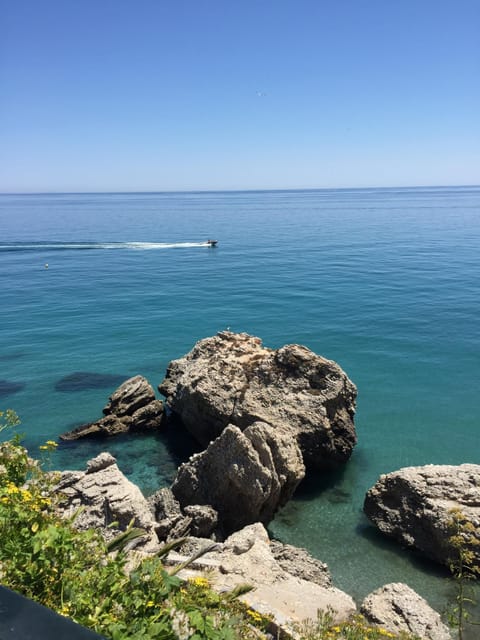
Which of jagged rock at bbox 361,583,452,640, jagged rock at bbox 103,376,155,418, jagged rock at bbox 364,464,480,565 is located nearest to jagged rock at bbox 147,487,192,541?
jagged rock at bbox 361,583,452,640

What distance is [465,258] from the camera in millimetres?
65250

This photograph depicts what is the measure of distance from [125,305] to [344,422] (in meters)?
29.9

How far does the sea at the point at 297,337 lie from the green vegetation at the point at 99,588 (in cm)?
940

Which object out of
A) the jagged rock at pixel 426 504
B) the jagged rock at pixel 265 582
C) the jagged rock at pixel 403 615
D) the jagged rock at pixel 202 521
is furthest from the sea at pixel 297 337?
A: the jagged rock at pixel 265 582

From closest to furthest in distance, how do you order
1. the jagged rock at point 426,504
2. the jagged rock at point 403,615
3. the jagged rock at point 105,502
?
1. the jagged rock at point 403,615
2. the jagged rock at point 105,502
3. the jagged rock at point 426,504

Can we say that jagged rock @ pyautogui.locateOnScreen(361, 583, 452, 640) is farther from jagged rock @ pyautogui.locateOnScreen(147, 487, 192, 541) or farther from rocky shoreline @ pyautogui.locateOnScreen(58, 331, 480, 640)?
jagged rock @ pyautogui.locateOnScreen(147, 487, 192, 541)

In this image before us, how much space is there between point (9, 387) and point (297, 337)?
1830 cm

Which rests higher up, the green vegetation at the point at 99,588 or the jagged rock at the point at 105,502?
the green vegetation at the point at 99,588

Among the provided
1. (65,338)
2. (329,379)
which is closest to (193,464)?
(329,379)

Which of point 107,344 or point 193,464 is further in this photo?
point 107,344

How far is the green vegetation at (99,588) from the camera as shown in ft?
17.4

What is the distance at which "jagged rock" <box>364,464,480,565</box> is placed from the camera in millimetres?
14555

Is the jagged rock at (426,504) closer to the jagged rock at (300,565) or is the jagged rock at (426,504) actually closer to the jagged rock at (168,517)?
the jagged rock at (300,565)

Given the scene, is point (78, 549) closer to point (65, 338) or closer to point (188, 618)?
point (188, 618)
